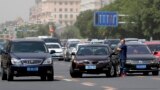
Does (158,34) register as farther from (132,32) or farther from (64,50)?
(64,50)

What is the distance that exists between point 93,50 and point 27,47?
387 centimetres

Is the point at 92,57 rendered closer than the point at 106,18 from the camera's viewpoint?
Yes

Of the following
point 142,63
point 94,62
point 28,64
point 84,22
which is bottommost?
point 84,22

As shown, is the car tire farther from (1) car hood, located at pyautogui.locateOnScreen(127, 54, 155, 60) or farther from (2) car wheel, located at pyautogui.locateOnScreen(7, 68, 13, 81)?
(1) car hood, located at pyautogui.locateOnScreen(127, 54, 155, 60)

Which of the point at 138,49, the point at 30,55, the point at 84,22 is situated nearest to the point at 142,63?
the point at 138,49

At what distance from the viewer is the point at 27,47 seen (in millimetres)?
34000

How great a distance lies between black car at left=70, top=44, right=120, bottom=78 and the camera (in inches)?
1394

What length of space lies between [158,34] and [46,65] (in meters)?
85.3

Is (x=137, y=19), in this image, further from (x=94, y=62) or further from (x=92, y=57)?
(x=94, y=62)

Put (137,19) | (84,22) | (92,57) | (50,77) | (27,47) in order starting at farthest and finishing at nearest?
(84,22), (137,19), (92,57), (27,47), (50,77)

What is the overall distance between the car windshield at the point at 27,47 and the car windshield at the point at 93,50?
295 cm

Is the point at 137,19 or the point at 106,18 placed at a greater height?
the point at 106,18

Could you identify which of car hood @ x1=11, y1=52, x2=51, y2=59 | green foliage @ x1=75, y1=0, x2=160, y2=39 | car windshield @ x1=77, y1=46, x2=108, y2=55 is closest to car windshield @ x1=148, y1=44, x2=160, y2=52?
car windshield @ x1=77, y1=46, x2=108, y2=55

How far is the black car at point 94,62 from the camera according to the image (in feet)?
116
